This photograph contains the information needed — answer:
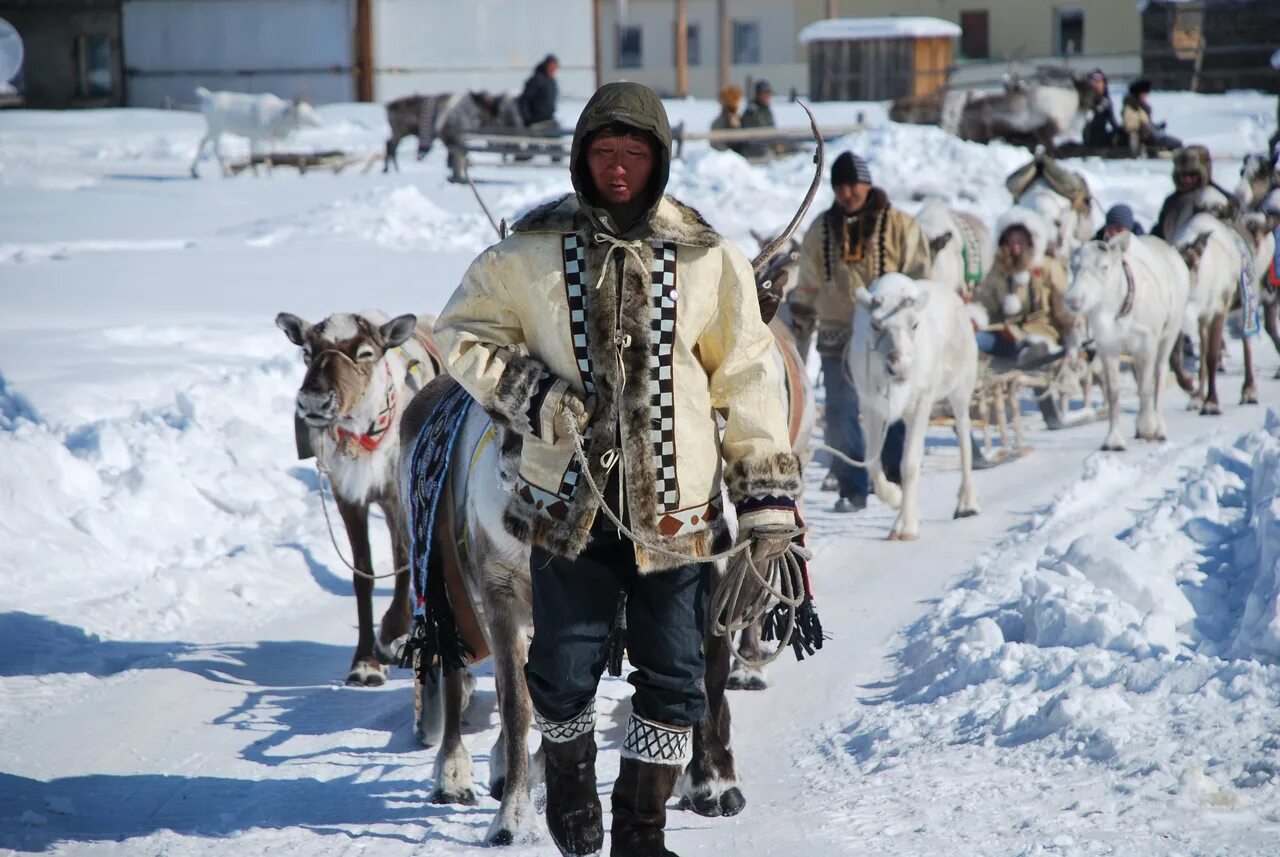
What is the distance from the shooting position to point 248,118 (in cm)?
2803

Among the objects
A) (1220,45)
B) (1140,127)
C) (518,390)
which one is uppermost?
(1220,45)

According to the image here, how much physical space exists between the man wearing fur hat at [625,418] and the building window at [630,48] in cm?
4577

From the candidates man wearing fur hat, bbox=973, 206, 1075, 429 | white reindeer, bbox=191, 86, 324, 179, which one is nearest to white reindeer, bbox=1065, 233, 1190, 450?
man wearing fur hat, bbox=973, 206, 1075, 429

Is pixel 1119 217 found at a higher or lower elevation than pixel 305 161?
lower

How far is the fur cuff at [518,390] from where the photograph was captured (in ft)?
11.9

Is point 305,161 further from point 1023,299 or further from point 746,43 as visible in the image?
point 746,43

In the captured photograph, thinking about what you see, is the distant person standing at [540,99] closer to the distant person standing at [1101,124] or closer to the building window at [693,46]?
the distant person standing at [1101,124]

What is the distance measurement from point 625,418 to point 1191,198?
12.2 meters

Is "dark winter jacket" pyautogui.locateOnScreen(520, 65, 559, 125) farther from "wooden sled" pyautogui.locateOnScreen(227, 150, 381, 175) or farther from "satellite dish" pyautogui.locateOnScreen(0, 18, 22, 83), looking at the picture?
"satellite dish" pyautogui.locateOnScreen(0, 18, 22, 83)

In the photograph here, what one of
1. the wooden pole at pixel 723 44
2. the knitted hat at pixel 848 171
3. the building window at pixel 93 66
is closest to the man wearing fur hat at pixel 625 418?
the knitted hat at pixel 848 171

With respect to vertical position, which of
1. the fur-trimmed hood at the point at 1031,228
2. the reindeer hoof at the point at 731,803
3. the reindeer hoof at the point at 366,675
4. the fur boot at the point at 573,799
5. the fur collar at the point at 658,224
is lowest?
the reindeer hoof at the point at 366,675

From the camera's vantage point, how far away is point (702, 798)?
4.66 meters

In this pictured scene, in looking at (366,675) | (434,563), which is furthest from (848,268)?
(434,563)

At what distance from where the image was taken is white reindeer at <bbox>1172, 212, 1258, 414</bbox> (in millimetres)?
12773
